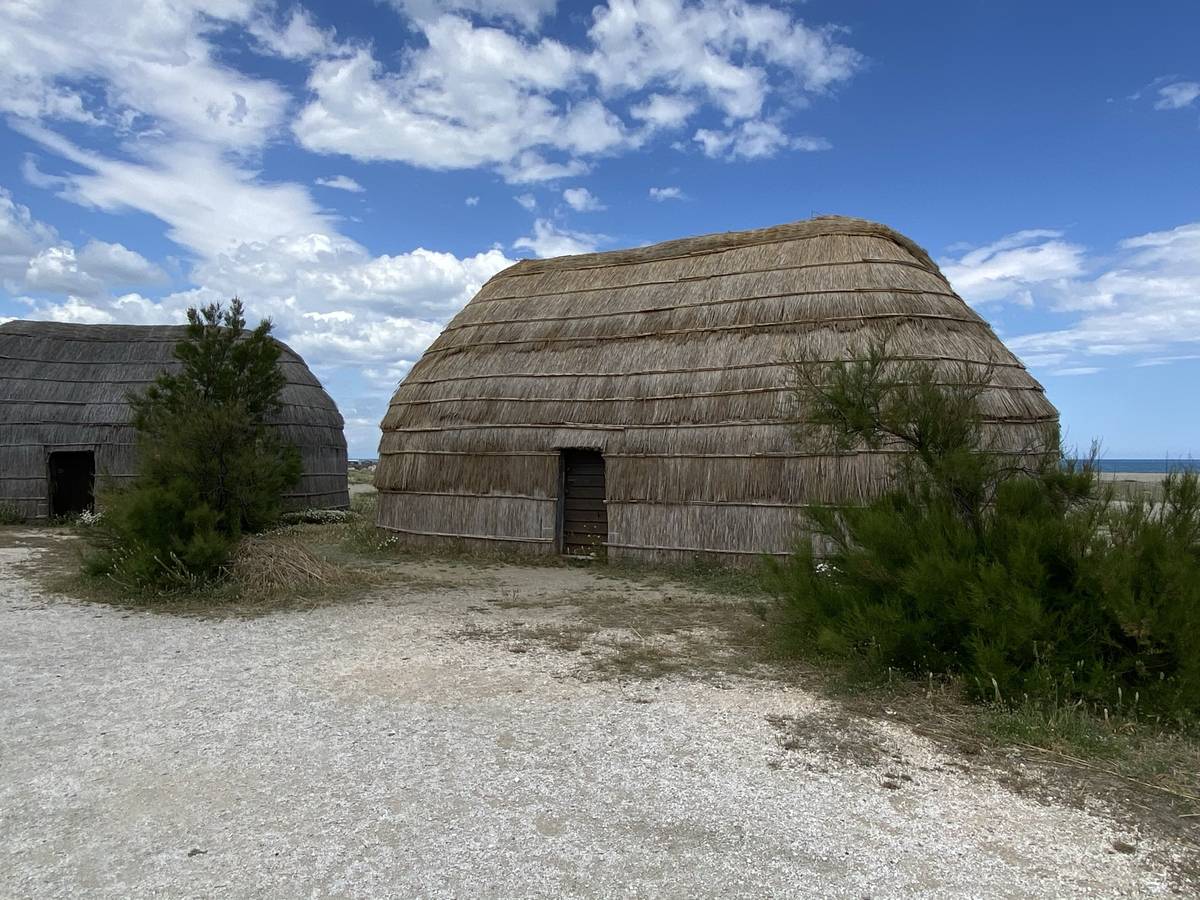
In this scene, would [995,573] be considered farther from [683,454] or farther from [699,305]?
[699,305]

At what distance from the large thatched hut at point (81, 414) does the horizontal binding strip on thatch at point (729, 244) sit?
9756 millimetres

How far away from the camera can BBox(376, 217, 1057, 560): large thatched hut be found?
12648mm

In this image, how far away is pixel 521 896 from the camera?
11.9 feet

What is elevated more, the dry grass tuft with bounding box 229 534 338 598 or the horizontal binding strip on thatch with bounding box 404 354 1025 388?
the horizontal binding strip on thatch with bounding box 404 354 1025 388

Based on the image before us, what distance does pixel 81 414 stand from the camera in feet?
67.8

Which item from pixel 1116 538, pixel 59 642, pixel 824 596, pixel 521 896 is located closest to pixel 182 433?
pixel 59 642

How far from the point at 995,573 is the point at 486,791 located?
13.2 ft

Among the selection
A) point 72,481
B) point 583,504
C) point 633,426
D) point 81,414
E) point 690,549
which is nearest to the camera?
point 690,549

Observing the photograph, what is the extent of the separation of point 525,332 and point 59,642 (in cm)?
977

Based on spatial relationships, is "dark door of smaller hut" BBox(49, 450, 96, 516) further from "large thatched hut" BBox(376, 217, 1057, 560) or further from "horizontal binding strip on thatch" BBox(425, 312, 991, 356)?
"horizontal binding strip on thatch" BBox(425, 312, 991, 356)

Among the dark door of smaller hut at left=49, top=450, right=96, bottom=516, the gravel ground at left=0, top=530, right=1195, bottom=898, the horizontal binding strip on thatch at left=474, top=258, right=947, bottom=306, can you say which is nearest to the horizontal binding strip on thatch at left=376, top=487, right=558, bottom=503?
the horizontal binding strip on thatch at left=474, top=258, right=947, bottom=306

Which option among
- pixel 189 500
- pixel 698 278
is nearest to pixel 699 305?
pixel 698 278

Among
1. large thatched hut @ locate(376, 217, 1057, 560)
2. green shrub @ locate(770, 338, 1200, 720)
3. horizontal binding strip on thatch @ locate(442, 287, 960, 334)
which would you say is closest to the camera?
green shrub @ locate(770, 338, 1200, 720)

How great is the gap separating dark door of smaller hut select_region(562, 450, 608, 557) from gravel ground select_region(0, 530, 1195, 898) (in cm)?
676
